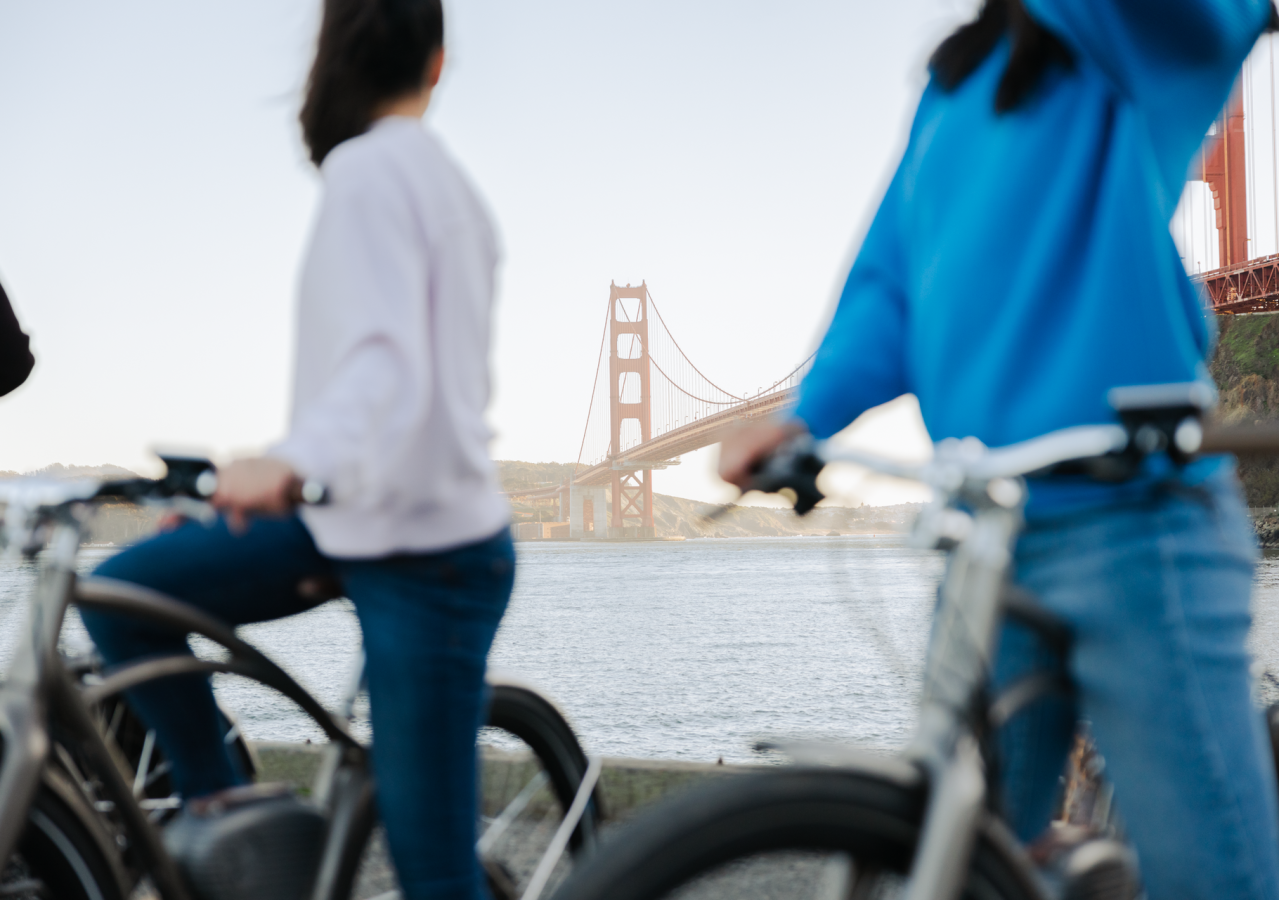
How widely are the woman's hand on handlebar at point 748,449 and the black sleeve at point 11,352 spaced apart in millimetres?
1366

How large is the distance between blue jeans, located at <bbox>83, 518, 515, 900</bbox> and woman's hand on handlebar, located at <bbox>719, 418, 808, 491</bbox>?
0.29 m

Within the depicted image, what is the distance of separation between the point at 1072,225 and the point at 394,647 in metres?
0.65

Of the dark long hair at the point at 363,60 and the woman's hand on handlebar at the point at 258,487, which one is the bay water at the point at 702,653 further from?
the dark long hair at the point at 363,60

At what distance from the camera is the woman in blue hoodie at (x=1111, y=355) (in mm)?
712

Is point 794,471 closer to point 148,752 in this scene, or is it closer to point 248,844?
point 248,844

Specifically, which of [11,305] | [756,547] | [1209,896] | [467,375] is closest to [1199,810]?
[1209,896]

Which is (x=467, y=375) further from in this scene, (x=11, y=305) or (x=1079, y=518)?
(x=11, y=305)

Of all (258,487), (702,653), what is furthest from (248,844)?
(702,653)

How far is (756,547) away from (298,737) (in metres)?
58.4

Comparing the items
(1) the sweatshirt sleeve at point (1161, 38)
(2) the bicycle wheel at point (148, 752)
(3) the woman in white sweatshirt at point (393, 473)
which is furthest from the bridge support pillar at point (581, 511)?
(1) the sweatshirt sleeve at point (1161, 38)

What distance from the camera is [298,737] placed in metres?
9.05

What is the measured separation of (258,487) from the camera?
0.82 metres

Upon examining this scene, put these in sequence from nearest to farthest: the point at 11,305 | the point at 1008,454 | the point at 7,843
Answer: the point at 1008,454, the point at 7,843, the point at 11,305

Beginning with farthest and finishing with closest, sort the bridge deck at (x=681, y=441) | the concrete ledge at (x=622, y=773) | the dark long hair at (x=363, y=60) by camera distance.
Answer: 1. the bridge deck at (x=681, y=441)
2. the concrete ledge at (x=622, y=773)
3. the dark long hair at (x=363, y=60)
